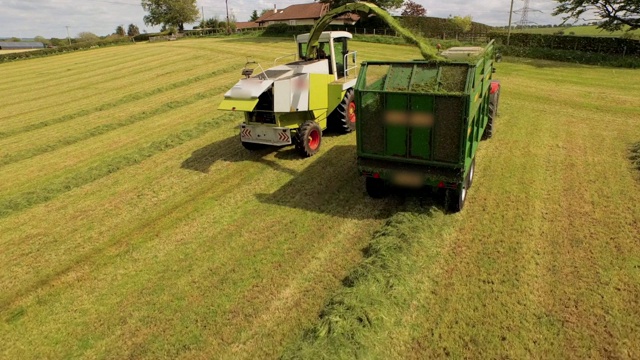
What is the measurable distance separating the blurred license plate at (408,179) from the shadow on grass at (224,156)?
3.33 m

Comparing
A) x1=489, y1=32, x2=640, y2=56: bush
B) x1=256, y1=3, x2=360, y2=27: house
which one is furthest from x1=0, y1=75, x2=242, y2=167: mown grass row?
x1=256, y1=3, x2=360, y2=27: house

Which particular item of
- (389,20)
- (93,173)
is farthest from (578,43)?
(93,173)

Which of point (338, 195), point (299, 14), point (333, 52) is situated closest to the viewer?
point (338, 195)

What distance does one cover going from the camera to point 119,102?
19.0 m

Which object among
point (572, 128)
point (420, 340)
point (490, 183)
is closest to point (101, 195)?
point (420, 340)

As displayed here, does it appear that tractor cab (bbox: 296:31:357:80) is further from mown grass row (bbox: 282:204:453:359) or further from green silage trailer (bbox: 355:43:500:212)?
mown grass row (bbox: 282:204:453:359)

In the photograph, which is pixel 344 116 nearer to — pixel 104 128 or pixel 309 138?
pixel 309 138

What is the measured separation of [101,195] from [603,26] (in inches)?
1280

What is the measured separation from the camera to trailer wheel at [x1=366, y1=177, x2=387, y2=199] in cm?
777

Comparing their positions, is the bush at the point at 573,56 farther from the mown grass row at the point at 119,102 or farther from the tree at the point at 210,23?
the tree at the point at 210,23

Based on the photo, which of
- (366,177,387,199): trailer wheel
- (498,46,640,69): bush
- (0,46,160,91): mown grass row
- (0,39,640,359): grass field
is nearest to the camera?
(0,39,640,359): grass field

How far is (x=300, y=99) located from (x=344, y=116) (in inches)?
77.2

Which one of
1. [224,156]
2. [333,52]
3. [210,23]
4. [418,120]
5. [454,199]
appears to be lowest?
[224,156]

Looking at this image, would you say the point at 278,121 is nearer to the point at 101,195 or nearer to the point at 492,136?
the point at 101,195
